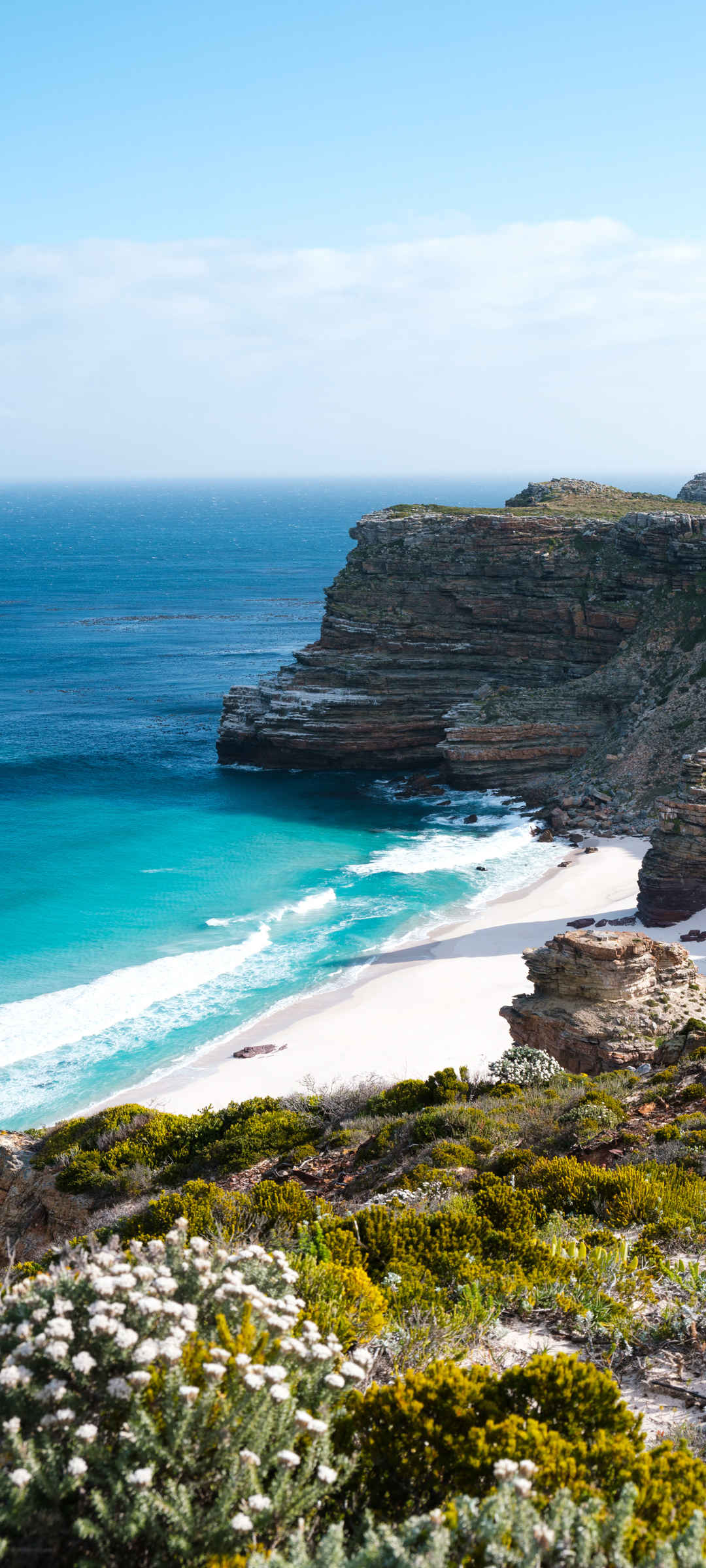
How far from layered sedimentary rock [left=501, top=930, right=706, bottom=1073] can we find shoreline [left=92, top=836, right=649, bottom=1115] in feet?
15.5

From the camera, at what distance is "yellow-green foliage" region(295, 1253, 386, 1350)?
748cm

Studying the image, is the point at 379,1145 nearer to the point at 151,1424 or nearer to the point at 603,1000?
the point at 603,1000

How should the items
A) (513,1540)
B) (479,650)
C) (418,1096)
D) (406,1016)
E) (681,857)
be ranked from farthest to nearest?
(479,650) → (681,857) → (406,1016) → (418,1096) → (513,1540)

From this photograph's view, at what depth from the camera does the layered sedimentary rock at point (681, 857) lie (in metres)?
37.3

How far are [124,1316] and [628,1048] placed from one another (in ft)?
58.2

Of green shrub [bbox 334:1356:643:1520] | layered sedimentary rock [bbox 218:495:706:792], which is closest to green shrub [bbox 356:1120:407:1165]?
green shrub [bbox 334:1356:643:1520]

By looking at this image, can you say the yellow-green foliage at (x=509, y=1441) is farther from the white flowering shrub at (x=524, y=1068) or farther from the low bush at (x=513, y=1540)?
the white flowering shrub at (x=524, y=1068)

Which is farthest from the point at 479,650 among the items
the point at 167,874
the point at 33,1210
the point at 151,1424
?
the point at 151,1424

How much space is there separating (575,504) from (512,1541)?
72742 mm

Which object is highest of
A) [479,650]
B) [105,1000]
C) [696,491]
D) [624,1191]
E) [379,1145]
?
[696,491]

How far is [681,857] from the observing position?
37.6 metres

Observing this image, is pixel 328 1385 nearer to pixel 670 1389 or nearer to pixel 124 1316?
pixel 124 1316

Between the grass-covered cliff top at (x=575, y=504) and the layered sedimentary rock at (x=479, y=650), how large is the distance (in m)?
1.81

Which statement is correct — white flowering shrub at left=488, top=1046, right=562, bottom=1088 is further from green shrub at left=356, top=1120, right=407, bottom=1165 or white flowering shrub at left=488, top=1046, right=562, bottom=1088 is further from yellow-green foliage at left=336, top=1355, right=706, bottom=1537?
yellow-green foliage at left=336, top=1355, right=706, bottom=1537
